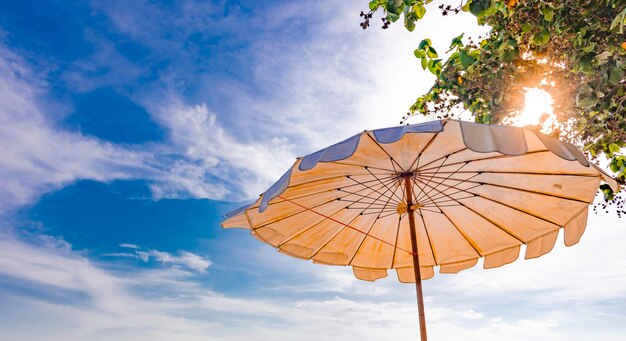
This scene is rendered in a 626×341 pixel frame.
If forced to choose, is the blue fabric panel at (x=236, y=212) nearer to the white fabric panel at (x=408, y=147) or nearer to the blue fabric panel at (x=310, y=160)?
the blue fabric panel at (x=310, y=160)

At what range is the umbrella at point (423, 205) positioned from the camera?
141 inches

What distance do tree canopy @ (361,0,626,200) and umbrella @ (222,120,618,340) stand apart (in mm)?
1610

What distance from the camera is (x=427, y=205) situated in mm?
4551

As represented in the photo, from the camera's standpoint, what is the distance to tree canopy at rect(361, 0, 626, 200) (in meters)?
4.87

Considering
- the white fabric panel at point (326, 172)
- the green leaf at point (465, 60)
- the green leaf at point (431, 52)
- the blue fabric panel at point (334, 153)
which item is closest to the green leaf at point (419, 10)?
the green leaf at point (465, 60)

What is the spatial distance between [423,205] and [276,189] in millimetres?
1891

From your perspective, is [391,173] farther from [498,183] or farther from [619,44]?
[619,44]

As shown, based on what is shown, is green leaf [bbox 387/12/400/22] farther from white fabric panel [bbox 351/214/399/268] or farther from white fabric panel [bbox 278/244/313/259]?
white fabric panel [bbox 278/244/313/259]

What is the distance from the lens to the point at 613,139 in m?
6.59

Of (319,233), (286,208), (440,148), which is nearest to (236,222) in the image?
(286,208)

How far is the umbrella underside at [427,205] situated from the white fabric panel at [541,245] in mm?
11

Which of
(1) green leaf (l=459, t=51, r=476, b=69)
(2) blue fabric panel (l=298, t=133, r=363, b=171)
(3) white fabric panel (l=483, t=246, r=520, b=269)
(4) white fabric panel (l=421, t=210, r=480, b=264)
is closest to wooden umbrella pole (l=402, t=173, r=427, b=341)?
(4) white fabric panel (l=421, t=210, r=480, b=264)

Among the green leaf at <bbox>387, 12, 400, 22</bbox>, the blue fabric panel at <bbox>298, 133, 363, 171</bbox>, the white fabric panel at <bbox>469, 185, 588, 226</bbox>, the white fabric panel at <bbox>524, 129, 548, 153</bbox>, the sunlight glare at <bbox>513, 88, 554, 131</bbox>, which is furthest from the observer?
the sunlight glare at <bbox>513, 88, 554, 131</bbox>

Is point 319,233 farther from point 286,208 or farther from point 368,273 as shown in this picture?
point 368,273
